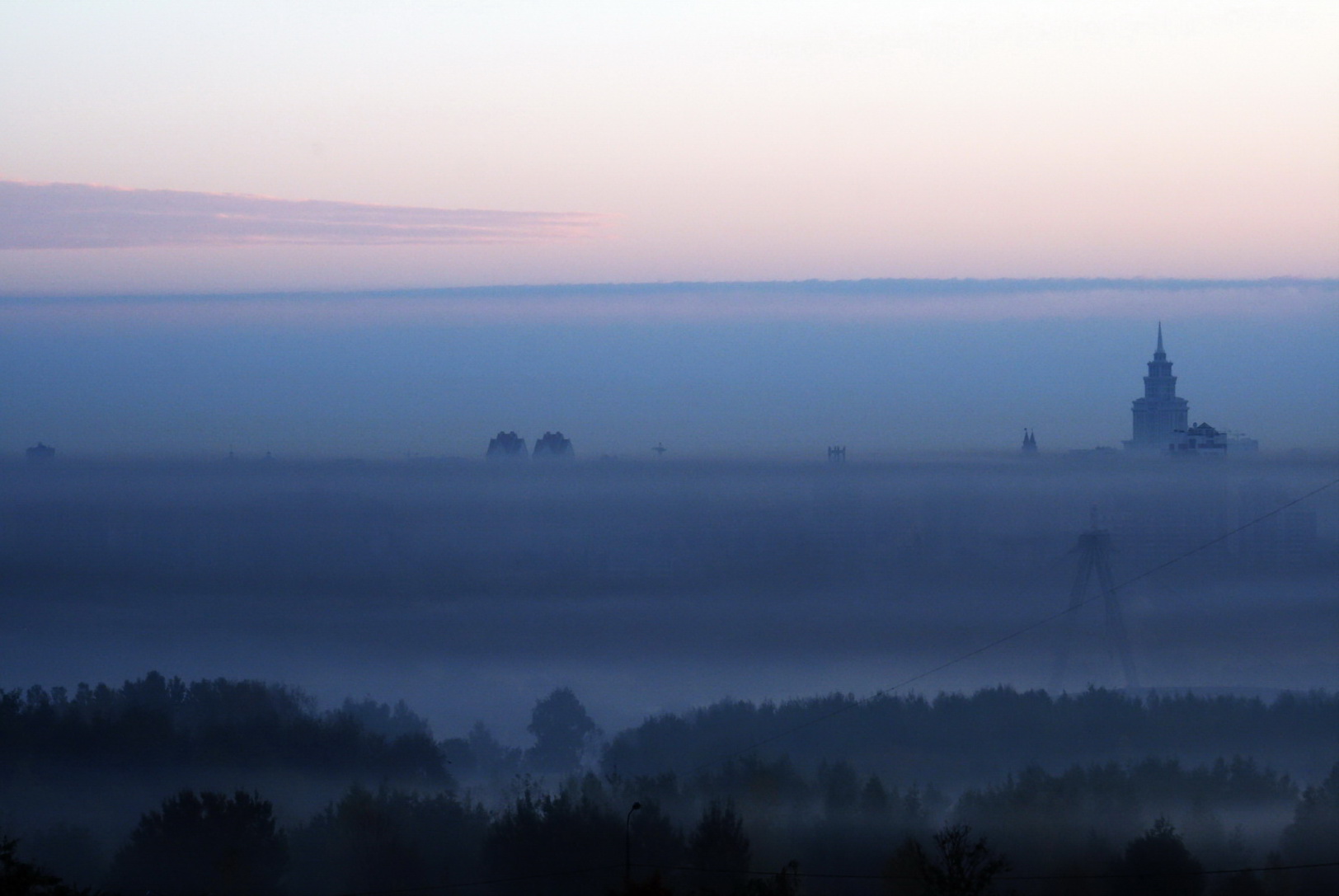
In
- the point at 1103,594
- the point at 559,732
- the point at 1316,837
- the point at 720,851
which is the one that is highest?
the point at 1103,594

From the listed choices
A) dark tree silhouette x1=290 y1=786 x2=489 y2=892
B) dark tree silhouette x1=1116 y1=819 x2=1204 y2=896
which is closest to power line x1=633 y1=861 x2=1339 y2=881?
dark tree silhouette x1=1116 y1=819 x2=1204 y2=896

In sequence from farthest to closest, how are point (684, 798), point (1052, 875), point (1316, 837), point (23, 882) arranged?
point (684, 798) < point (1316, 837) < point (1052, 875) < point (23, 882)

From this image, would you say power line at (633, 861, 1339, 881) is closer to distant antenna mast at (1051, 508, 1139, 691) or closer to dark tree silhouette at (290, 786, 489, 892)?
dark tree silhouette at (290, 786, 489, 892)

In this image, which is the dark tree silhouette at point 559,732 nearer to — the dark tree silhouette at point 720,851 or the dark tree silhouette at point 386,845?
the dark tree silhouette at point 386,845

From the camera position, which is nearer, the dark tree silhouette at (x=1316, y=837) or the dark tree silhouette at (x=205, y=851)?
the dark tree silhouette at (x=205, y=851)

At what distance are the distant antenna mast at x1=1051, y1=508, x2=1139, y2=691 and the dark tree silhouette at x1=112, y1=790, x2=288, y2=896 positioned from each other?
5336cm

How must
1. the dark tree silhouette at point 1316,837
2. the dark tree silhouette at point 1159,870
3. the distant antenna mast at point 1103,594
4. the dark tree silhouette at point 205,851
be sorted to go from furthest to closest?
the distant antenna mast at point 1103,594 < the dark tree silhouette at point 1316,837 < the dark tree silhouette at point 205,851 < the dark tree silhouette at point 1159,870

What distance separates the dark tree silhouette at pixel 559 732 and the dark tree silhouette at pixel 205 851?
57071 mm

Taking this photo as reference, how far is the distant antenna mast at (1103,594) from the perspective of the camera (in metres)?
93.1

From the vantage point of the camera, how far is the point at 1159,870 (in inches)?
2357

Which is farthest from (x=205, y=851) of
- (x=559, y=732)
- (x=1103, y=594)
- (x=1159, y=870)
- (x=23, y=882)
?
(x=1103, y=594)

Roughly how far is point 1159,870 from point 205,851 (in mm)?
40561

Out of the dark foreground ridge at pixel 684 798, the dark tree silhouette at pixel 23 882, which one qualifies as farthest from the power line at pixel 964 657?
the dark tree silhouette at pixel 23 882

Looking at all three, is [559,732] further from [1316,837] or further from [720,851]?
→ [1316,837]
